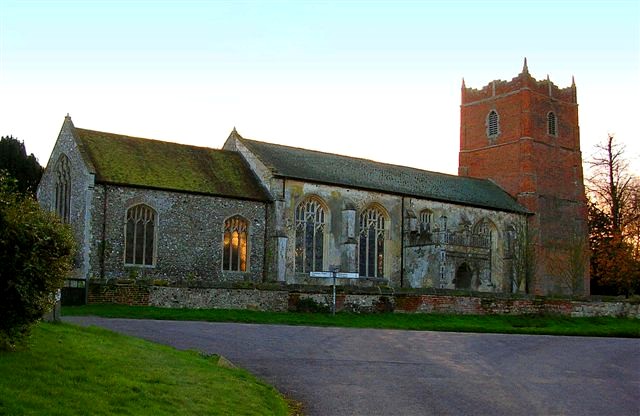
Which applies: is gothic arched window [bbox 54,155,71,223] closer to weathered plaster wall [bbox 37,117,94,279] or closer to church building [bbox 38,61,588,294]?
church building [bbox 38,61,588,294]

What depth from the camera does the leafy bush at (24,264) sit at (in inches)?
439

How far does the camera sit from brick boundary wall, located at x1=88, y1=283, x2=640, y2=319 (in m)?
27.2

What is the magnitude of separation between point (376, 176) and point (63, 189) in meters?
19.1

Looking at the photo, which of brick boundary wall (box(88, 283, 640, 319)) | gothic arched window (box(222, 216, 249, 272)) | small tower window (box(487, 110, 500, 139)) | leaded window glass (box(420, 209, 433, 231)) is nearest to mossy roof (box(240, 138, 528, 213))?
leaded window glass (box(420, 209, 433, 231))

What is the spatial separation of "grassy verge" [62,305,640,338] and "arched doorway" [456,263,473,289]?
10887mm

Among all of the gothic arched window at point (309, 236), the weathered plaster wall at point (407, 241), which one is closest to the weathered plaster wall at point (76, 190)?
the weathered plaster wall at point (407, 241)

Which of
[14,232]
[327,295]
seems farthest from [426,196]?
[14,232]

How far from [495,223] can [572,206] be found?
31.9ft

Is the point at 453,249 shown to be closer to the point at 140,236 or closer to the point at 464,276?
the point at 464,276

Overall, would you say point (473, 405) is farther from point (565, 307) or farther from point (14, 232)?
point (565, 307)

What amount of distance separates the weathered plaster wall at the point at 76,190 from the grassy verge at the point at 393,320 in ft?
25.5

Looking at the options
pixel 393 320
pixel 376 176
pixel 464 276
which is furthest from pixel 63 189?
pixel 464 276

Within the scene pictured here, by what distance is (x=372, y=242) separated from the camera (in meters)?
44.0

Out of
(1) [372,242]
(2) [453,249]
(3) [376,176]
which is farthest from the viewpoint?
(3) [376,176]
